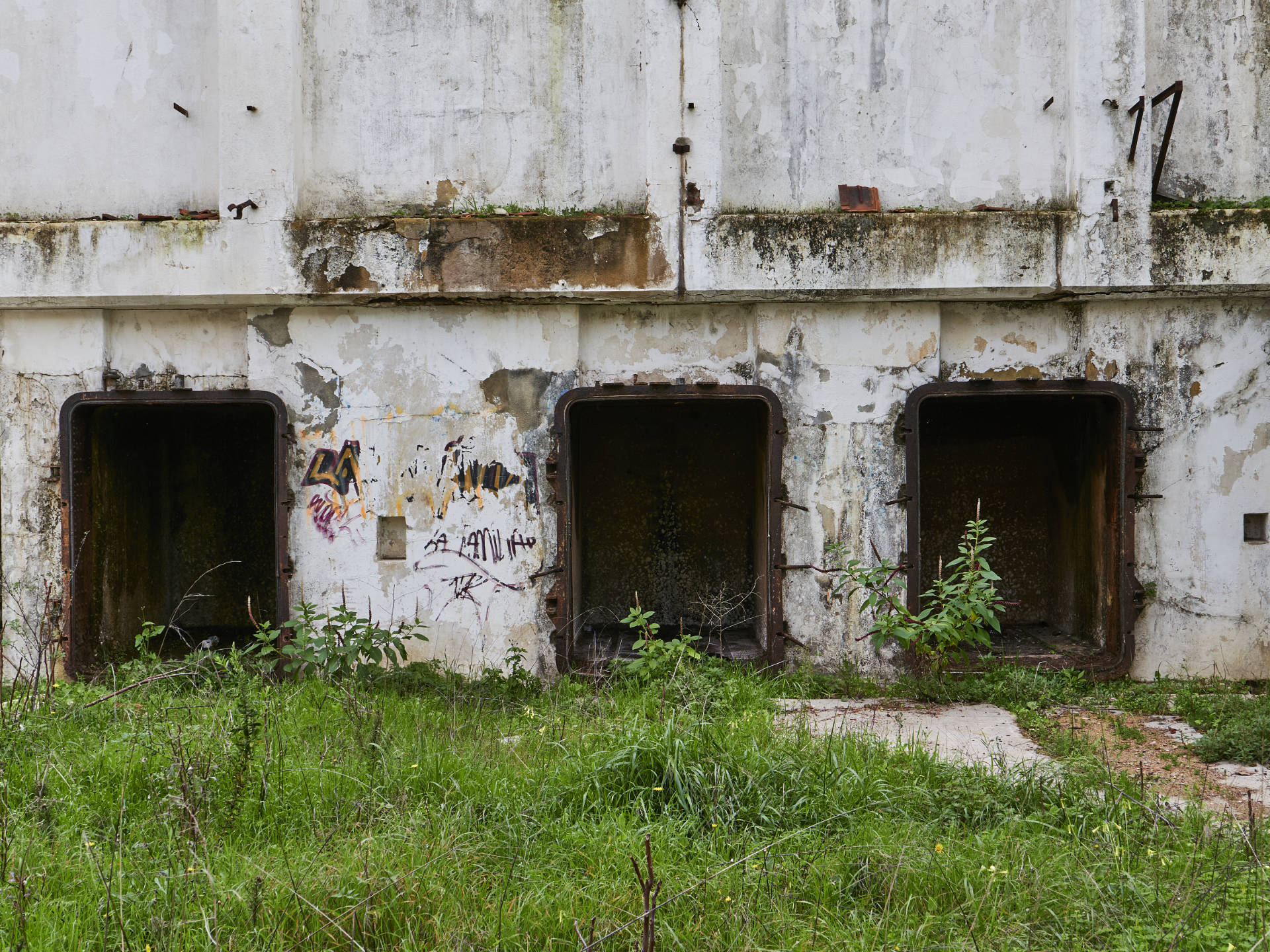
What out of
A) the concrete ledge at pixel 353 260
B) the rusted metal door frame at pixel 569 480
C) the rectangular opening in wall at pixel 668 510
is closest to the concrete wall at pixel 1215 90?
the rusted metal door frame at pixel 569 480

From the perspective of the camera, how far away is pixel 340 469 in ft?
19.0

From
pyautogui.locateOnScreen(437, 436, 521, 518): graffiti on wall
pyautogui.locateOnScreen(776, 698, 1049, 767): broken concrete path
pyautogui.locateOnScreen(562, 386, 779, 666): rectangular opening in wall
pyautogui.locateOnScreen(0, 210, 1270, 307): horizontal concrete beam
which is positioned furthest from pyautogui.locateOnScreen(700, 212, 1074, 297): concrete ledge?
pyautogui.locateOnScreen(776, 698, 1049, 767): broken concrete path

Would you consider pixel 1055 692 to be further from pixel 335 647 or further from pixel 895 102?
pixel 335 647

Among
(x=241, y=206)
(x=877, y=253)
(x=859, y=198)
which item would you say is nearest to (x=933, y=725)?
(x=877, y=253)

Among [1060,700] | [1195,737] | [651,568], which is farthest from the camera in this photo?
[651,568]

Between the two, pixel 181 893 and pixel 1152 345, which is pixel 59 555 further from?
pixel 1152 345

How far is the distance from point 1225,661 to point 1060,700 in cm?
136

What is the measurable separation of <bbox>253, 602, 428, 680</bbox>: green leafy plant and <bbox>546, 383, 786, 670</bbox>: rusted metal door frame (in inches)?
35.5

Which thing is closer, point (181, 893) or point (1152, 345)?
point (181, 893)

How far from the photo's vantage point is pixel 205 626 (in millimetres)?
7984

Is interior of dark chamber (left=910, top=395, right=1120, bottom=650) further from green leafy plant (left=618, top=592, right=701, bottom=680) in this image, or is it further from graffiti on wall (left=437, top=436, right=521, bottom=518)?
graffiti on wall (left=437, top=436, right=521, bottom=518)

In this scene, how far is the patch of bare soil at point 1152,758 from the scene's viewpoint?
3711mm

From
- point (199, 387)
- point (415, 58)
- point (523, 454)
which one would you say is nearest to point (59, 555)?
point (199, 387)

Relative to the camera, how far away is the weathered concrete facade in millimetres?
5621
